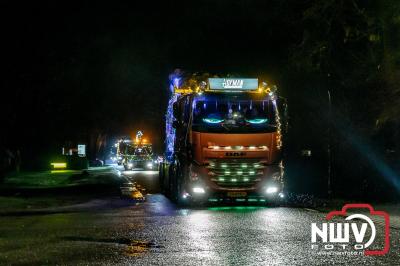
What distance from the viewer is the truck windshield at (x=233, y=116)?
19.3 metres

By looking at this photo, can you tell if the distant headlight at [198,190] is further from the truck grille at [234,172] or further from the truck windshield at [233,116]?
the truck windshield at [233,116]

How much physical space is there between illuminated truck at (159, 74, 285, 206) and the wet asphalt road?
2.70 feet

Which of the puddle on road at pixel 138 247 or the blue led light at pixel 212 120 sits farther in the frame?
the blue led light at pixel 212 120

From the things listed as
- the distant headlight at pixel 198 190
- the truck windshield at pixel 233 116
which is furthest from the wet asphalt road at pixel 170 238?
the truck windshield at pixel 233 116

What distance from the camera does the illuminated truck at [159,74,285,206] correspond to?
757 inches

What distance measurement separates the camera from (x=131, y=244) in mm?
11867

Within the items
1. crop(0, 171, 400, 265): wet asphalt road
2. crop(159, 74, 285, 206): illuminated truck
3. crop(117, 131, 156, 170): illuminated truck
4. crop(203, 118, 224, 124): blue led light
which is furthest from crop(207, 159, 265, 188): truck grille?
crop(117, 131, 156, 170): illuminated truck

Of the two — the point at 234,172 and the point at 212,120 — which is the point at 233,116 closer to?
the point at 212,120

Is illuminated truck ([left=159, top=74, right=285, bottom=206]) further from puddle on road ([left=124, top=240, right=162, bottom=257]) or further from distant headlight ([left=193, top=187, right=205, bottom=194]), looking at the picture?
puddle on road ([left=124, top=240, right=162, bottom=257])

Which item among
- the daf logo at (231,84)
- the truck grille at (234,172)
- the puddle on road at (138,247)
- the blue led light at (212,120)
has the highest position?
the daf logo at (231,84)

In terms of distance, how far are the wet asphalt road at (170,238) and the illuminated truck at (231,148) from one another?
82 centimetres

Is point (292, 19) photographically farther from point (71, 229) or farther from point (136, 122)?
point (136, 122)

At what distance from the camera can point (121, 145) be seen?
63.7m

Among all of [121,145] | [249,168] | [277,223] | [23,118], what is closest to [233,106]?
[249,168]
